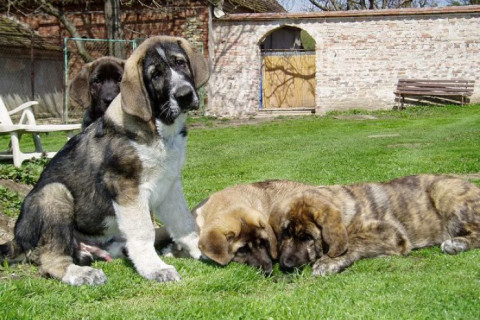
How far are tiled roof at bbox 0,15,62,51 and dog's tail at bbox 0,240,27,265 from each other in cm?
2122

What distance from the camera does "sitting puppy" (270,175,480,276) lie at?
5.36 meters

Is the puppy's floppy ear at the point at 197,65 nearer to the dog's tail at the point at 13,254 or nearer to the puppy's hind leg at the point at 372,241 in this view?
the puppy's hind leg at the point at 372,241

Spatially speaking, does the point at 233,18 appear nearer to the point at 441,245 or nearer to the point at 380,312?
the point at 441,245

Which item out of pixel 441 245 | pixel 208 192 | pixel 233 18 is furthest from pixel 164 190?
pixel 233 18

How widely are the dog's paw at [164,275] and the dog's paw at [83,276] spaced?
37 centimetres

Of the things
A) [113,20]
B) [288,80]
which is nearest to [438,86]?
[288,80]

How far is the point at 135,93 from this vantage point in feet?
16.0

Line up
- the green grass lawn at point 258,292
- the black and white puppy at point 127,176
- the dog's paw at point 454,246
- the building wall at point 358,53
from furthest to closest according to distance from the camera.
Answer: the building wall at point 358,53, the dog's paw at point 454,246, the black and white puppy at point 127,176, the green grass lawn at point 258,292

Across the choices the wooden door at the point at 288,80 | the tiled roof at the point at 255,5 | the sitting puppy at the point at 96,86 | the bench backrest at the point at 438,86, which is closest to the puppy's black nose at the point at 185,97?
the sitting puppy at the point at 96,86

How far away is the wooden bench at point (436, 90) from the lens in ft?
82.4

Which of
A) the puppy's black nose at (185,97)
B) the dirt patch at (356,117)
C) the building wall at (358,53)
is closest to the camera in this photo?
the puppy's black nose at (185,97)

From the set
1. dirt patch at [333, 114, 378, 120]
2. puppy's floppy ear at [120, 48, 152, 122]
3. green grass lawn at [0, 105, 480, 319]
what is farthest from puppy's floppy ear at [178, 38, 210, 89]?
dirt patch at [333, 114, 378, 120]

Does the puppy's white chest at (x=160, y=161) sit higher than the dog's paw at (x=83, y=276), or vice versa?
the puppy's white chest at (x=160, y=161)

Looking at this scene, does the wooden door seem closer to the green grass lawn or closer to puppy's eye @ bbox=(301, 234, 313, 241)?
the green grass lawn
